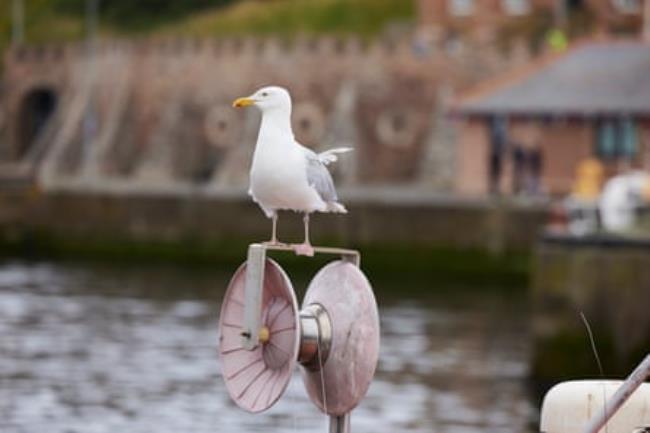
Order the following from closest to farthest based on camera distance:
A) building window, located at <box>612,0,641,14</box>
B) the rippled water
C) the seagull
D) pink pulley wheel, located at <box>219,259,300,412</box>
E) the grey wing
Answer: pink pulley wheel, located at <box>219,259,300,412</box> → the seagull → the grey wing → the rippled water → building window, located at <box>612,0,641,14</box>

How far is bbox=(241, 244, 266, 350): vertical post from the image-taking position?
41.0 ft

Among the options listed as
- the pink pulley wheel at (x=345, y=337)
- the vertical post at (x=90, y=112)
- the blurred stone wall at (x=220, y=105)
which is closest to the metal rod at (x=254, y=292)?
the pink pulley wheel at (x=345, y=337)

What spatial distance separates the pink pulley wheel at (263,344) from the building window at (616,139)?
54612 millimetres

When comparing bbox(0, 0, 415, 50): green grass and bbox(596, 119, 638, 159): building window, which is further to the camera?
bbox(0, 0, 415, 50): green grass

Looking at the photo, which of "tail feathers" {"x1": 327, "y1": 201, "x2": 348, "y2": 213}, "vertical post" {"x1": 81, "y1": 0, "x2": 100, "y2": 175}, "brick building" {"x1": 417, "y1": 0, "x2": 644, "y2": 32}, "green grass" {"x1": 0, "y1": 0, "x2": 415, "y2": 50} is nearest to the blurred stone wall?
"vertical post" {"x1": 81, "y1": 0, "x2": 100, "y2": 175}

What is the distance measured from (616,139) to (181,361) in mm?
31364

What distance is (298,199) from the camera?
1325cm

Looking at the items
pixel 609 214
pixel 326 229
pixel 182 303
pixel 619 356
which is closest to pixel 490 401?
pixel 619 356

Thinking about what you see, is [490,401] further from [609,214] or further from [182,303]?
[182,303]

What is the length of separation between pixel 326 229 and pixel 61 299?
27.0 ft

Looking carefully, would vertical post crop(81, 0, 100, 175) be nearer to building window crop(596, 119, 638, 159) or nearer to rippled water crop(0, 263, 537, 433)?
building window crop(596, 119, 638, 159)

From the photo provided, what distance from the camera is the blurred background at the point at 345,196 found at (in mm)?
35500

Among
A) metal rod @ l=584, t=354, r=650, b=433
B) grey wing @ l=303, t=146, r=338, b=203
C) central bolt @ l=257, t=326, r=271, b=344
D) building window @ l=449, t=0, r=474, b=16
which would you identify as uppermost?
grey wing @ l=303, t=146, r=338, b=203

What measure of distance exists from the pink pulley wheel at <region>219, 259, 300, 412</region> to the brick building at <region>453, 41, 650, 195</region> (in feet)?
173
